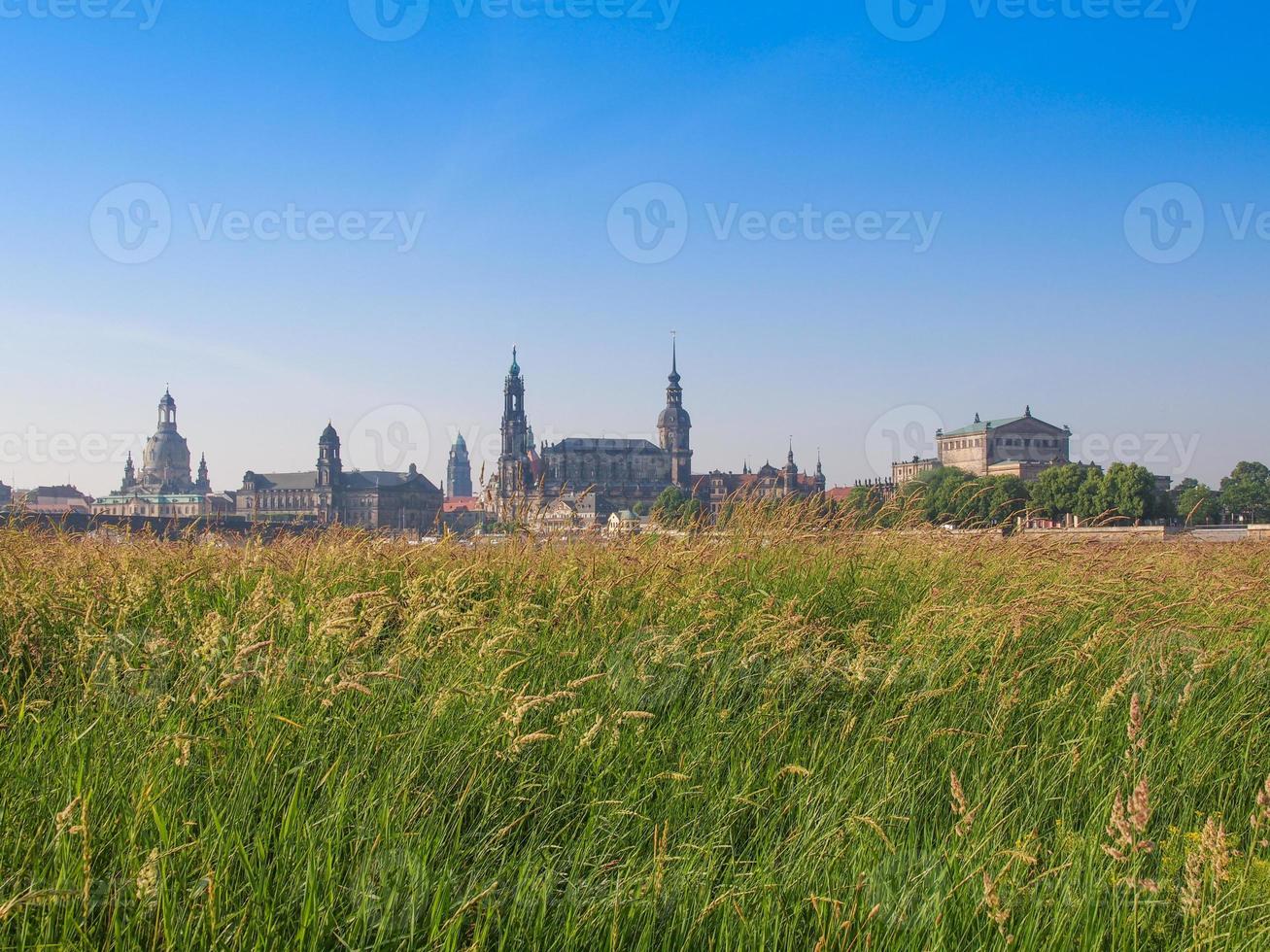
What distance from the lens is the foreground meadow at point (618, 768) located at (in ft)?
7.11

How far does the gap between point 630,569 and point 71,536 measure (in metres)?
4.89

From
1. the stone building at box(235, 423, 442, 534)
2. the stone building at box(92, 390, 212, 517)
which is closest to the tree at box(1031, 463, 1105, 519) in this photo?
the stone building at box(235, 423, 442, 534)

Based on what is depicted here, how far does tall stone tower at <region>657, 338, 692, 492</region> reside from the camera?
150 meters

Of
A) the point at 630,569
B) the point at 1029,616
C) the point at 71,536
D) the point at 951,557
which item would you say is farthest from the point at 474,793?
the point at 71,536

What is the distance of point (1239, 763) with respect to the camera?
149 inches

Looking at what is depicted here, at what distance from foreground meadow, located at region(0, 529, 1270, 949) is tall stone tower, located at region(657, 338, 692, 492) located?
143 meters

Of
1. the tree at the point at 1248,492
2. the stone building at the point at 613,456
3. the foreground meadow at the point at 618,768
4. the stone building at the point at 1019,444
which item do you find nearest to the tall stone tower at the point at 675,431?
the stone building at the point at 613,456

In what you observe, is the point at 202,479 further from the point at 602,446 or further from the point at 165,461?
the point at 602,446

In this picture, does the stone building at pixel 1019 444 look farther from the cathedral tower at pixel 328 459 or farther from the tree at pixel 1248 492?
the cathedral tower at pixel 328 459

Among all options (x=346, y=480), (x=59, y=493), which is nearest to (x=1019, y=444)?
(x=346, y=480)

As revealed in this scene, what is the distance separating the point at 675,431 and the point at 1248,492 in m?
80.2

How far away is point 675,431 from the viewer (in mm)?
153125

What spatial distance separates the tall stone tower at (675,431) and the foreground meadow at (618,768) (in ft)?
468

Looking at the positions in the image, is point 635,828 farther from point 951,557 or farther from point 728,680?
point 951,557
